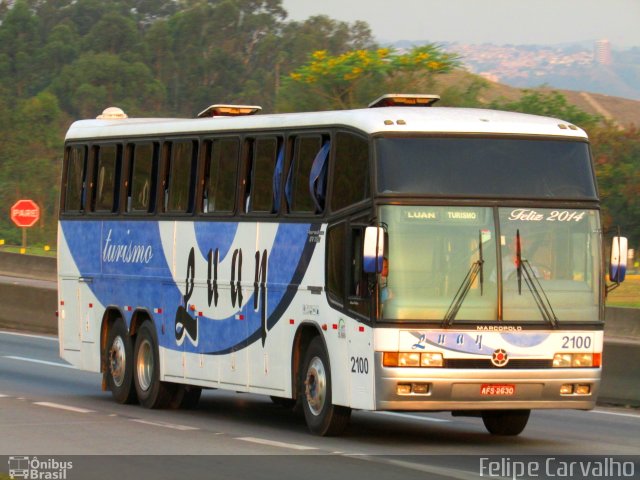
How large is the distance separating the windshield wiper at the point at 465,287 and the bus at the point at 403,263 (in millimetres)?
15

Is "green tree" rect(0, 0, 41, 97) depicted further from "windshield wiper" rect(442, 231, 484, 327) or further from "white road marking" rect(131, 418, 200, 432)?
"windshield wiper" rect(442, 231, 484, 327)

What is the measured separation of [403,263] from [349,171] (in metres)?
1.28

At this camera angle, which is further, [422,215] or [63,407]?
[63,407]

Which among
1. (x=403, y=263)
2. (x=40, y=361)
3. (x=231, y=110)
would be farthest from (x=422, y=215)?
(x=40, y=361)

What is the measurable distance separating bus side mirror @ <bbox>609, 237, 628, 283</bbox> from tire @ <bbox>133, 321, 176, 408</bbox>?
6543 millimetres

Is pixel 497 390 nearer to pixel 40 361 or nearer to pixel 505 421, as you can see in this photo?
pixel 505 421

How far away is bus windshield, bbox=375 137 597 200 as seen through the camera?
48.0ft

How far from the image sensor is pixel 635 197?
6681cm

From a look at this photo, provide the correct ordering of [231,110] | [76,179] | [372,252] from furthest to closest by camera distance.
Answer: [76,179]
[231,110]
[372,252]

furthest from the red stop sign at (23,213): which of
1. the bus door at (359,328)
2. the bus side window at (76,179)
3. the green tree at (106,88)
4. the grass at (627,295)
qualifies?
the green tree at (106,88)

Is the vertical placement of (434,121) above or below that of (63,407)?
above

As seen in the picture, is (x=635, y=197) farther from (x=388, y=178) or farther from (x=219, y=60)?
(x=219, y=60)

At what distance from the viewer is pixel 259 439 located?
15078mm

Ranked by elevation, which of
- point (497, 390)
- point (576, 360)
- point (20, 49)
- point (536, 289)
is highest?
point (20, 49)
